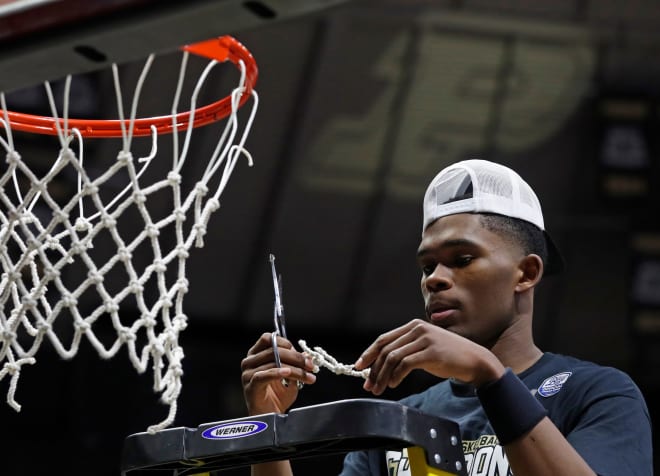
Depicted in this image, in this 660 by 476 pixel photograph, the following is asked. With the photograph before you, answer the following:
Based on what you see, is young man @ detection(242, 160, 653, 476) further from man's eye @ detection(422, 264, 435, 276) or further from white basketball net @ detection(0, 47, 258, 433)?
white basketball net @ detection(0, 47, 258, 433)

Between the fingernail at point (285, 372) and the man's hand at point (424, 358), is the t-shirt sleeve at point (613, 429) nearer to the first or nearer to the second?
the man's hand at point (424, 358)

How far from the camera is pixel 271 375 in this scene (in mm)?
1618

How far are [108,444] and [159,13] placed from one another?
3.84 metres

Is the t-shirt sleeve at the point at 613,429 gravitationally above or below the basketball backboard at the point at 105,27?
below

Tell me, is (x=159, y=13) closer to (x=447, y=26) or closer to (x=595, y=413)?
(x=595, y=413)

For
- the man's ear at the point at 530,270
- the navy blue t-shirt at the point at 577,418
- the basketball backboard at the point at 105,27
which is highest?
the basketball backboard at the point at 105,27

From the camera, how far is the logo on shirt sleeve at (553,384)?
5.41 feet

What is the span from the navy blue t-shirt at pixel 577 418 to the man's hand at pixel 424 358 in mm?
185

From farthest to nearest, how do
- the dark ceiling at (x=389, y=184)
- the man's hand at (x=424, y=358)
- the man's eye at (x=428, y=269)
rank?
the dark ceiling at (x=389, y=184), the man's eye at (x=428, y=269), the man's hand at (x=424, y=358)

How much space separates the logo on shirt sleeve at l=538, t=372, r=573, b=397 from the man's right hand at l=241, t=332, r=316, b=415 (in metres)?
0.32

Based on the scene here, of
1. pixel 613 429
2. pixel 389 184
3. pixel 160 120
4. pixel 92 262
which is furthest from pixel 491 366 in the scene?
pixel 389 184

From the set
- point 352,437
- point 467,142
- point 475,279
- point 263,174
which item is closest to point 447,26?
point 467,142

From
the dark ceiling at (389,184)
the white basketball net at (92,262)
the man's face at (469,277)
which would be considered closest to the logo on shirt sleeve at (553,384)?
the man's face at (469,277)

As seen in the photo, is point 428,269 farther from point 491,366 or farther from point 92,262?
point 92,262
